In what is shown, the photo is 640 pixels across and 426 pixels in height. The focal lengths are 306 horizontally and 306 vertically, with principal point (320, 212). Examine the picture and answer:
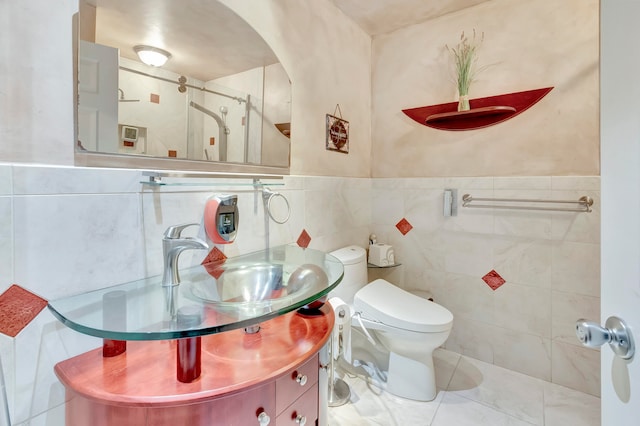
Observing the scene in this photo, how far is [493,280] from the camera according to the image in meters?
2.01

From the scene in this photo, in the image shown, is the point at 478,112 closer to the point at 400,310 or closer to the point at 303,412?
the point at 400,310

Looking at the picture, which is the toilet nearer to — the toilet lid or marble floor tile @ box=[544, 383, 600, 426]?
the toilet lid

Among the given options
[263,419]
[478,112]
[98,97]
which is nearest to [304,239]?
[263,419]

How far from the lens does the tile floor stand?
1537 millimetres

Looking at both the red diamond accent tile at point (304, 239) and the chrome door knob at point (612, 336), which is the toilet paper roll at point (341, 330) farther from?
the chrome door knob at point (612, 336)

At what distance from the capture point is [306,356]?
2.97ft

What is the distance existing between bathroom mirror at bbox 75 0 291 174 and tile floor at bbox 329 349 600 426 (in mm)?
1333

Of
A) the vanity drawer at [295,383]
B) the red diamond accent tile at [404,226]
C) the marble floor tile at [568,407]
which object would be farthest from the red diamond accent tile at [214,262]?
the marble floor tile at [568,407]

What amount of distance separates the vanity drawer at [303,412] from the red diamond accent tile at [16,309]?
0.73m

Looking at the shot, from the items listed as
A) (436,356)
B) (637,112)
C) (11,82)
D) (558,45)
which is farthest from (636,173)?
(436,356)

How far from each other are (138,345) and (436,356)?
6.20 feet

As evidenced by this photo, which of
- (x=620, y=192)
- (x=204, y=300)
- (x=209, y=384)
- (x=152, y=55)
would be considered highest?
(x=152, y=55)

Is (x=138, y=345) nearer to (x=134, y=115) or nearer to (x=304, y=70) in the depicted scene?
(x=134, y=115)

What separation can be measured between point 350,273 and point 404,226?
0.71m
